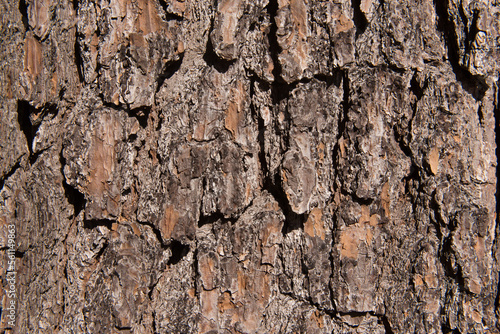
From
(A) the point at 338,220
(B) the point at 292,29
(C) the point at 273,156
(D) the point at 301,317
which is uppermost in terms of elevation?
(B) the point at 292,29

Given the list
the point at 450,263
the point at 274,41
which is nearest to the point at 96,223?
the point at 274,41

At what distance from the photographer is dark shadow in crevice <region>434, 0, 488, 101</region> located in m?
1.09

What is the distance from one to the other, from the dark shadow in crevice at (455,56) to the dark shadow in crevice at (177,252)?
2.89ft

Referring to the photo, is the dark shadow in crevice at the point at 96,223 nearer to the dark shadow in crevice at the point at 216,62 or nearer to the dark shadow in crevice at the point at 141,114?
the dark shadow in crevice at the point at 141,114

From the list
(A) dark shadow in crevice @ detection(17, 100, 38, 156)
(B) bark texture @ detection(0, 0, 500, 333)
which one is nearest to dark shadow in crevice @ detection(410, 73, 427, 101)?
(B) bark texture @ detection(0, 0, 500, 333)

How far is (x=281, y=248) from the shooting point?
1136 millimetres

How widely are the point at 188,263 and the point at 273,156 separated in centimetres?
38

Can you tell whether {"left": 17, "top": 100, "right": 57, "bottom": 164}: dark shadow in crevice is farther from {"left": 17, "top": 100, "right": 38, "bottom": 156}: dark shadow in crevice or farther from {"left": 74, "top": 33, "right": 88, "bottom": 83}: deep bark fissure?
{"left": 74, "top": 33, "right": 88, "bottom": 83}: deep bark fissure

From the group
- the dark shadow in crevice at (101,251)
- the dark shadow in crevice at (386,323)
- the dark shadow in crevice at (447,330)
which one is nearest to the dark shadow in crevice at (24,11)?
the dark shadow in crevice at (101,251)

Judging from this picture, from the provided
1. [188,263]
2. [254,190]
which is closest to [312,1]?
[254,190]

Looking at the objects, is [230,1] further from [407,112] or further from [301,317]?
[301,317]

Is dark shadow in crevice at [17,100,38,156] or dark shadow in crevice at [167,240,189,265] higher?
dark shadow in crevice at [17,100,38,156]

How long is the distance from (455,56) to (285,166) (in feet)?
1.78

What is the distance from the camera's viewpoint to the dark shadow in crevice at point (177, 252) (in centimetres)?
116
